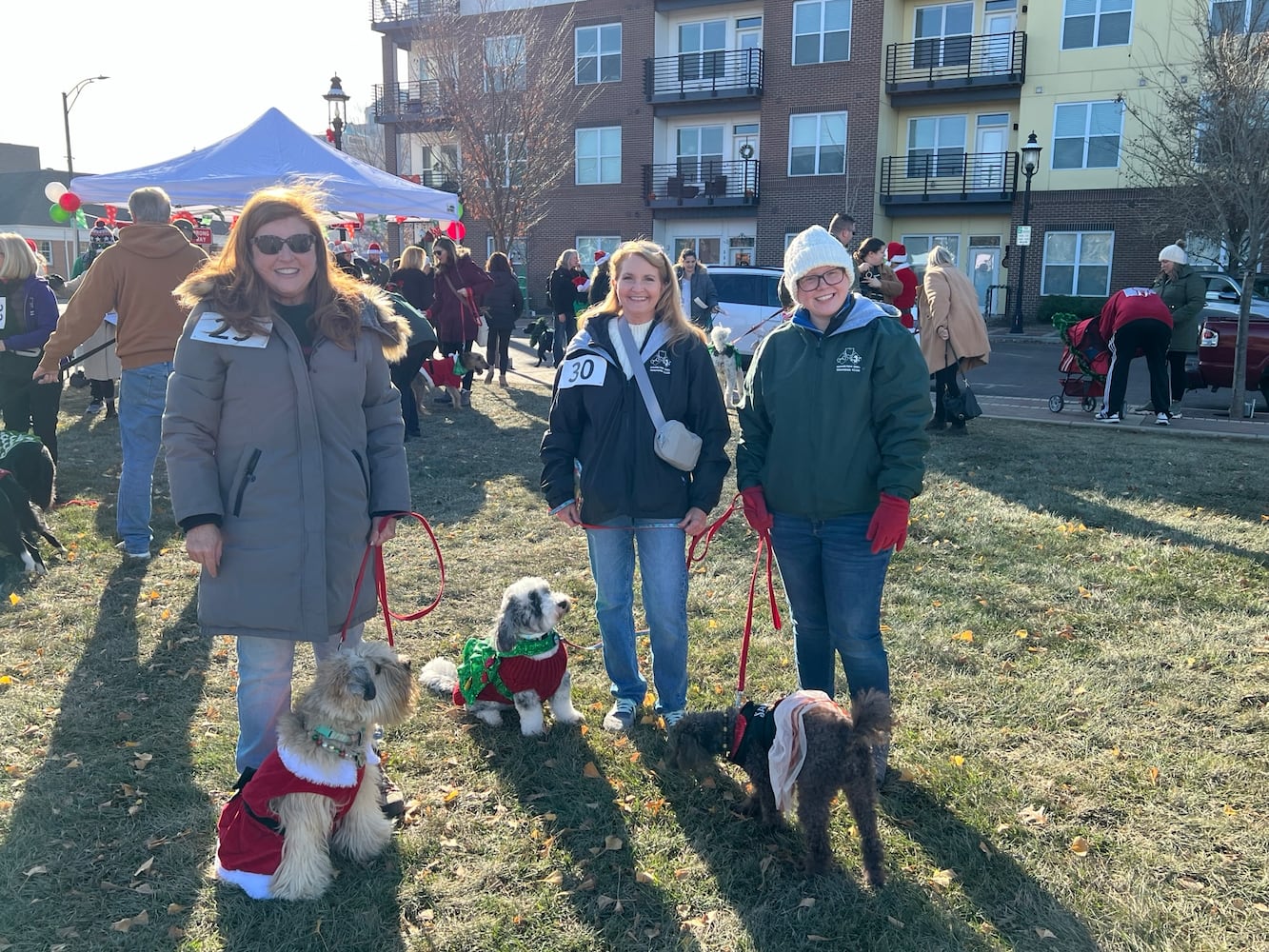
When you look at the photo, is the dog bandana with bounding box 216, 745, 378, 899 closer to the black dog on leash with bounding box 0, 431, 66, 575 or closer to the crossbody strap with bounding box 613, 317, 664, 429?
the crossbody strap with bounding box 613, 317, 664, 429

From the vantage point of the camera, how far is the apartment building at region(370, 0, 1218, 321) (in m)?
24.2

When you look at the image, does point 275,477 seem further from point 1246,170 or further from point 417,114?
point 417,114

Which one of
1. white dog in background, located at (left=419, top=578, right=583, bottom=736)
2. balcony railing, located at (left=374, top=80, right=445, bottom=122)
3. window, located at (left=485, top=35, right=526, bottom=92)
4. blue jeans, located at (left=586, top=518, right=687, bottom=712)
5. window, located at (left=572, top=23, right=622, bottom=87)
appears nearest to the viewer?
blue jeans, located at (left=586, top=518, right=687, bottom=712)

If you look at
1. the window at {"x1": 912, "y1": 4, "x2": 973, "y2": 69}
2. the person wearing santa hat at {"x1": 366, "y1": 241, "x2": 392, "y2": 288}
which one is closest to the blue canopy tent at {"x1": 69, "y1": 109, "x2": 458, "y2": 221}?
the person wearing santa hat at {"x1": 366, "y1": 241, "x2": 392, "y2": 288}

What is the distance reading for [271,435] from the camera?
2.82 metres

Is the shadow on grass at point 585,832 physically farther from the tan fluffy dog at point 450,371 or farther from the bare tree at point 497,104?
the bare tree at point 497,104

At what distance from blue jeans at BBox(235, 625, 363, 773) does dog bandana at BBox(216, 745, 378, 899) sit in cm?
22

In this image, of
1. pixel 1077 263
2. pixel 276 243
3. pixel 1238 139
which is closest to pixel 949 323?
pixel 1238 139

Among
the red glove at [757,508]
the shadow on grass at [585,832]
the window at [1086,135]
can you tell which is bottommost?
the shadow on grass at [585,832]

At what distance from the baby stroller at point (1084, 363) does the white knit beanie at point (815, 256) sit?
858 centimetres

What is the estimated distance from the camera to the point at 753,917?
2.83 m

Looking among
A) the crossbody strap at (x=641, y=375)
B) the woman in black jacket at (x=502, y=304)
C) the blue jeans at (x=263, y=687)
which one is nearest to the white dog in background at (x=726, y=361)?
the woman in black jacket at (x=502, y=304)

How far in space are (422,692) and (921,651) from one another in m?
2.52

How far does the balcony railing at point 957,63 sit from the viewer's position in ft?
80.8
